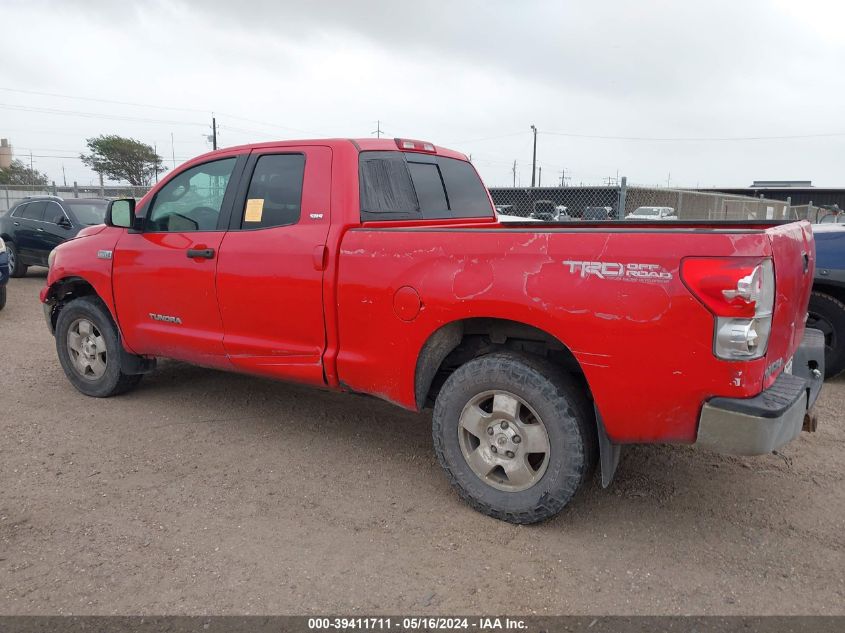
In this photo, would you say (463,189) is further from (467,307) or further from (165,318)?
(165,318)

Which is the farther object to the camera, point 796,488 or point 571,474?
point 796,488

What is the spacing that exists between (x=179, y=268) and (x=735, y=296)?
3372 mm

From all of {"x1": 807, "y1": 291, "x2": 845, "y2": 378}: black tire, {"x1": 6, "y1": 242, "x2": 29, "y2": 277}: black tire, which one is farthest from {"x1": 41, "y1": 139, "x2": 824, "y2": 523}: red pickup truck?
{"x1": 6, "y1": 242, "x2": 29, "y2": 277}: black tire

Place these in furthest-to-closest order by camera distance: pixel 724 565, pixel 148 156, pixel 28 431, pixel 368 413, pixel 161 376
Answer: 1. pixel 148 156
2. pixel 161 376
3. pixel 368 413
4. pixel 28 431
5. pixel 724 565

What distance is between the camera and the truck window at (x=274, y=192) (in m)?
3.85

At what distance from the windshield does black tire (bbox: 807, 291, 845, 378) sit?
11433 mm

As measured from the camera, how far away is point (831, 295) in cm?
544

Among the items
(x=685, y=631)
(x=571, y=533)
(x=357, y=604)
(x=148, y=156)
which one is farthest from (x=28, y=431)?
(x=148, y=156)

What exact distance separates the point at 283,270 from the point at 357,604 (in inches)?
75.6

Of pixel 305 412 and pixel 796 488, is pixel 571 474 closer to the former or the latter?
pixel 796 488

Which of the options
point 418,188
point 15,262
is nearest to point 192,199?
point 418,188

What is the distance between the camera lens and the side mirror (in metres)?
4.55

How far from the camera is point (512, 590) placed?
8.74ft

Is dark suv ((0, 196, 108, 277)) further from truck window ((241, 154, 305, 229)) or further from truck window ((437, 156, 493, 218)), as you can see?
truck window ((437, 156, 493, 218))
